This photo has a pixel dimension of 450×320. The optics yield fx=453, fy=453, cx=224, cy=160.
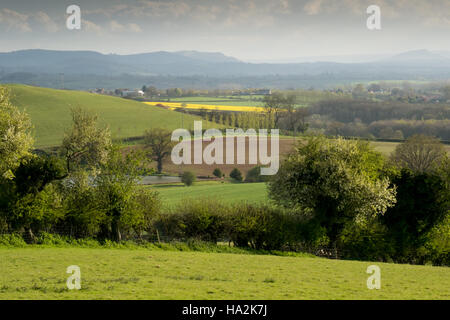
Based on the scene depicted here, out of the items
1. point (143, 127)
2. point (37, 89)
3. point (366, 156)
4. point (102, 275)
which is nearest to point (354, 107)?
point (143, 127)

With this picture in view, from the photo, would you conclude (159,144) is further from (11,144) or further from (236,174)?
(11,144)

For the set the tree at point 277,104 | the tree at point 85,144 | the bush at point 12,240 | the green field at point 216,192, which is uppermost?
the tree at point 277,104

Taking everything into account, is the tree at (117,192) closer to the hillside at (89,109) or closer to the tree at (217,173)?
the tree at (217,173)

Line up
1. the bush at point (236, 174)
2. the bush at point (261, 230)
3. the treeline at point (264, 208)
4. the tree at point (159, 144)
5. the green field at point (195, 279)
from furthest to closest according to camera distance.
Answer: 1. the tree at point (159, 144)
2. the bush at point (236, 174)
3. the bush at point (261, 230)
4. the treeline at point (264, 208)
5. the green field at point (195, 279)

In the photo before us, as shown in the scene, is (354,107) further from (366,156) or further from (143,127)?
(366,156)

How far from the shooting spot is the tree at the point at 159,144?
9438cm

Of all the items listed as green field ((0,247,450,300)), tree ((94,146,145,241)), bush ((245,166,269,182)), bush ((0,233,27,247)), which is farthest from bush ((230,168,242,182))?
green field ((0,247,450,300))

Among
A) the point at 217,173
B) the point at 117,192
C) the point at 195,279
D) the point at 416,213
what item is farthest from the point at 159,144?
the point at 195,279

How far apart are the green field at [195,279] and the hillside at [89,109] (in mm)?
82316

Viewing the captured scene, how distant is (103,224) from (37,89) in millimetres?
120624

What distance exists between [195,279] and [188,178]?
2490 inches

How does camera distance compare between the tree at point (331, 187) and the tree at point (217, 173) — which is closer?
the tree at point (331, 187)

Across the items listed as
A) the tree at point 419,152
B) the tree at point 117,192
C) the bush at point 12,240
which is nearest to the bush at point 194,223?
the tree at point 117,192

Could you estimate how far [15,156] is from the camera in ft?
109
